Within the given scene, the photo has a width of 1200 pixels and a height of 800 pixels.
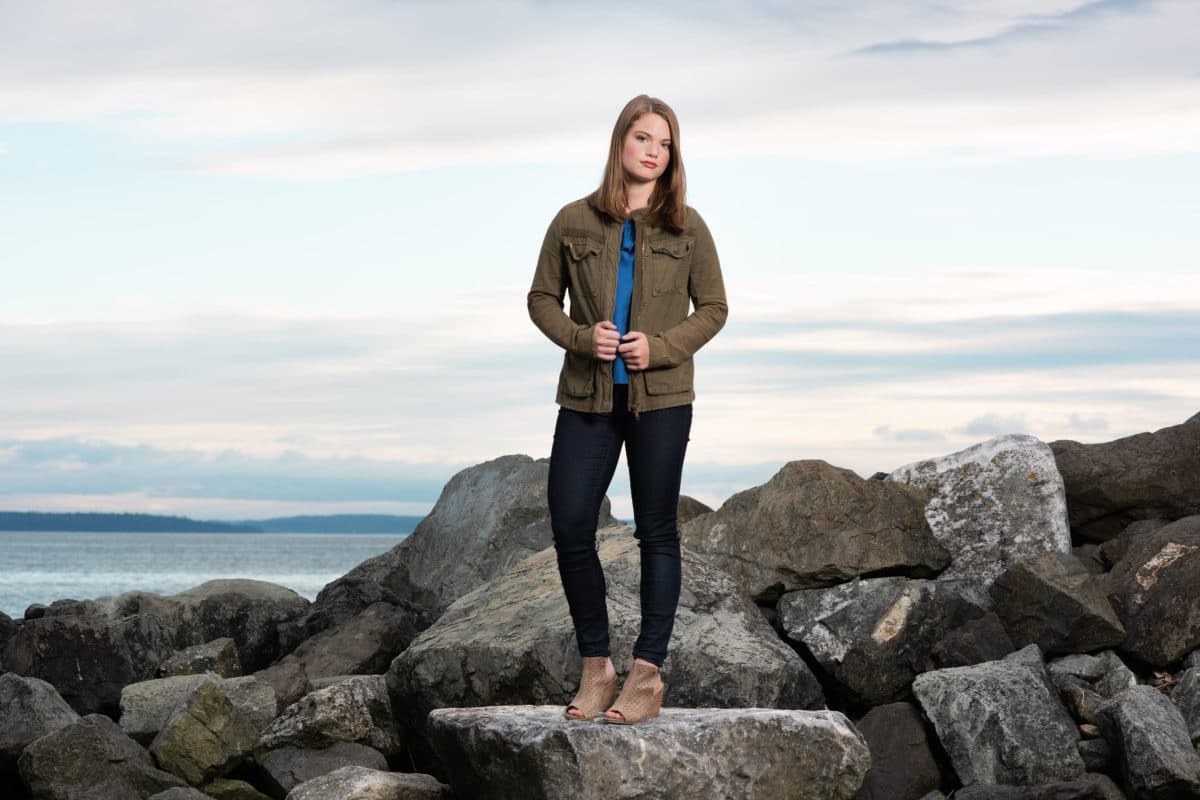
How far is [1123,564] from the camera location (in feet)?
37.3

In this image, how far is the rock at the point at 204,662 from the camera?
43.3 ft

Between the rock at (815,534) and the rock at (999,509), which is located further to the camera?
the rock at (999,509)

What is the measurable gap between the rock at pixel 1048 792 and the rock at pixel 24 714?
692cm

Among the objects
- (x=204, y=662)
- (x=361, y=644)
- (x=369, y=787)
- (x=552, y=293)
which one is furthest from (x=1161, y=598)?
(x=204, y=662)

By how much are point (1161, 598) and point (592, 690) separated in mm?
5414

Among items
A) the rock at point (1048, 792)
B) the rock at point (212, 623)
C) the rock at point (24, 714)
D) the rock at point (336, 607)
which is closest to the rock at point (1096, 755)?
the rock at point (1048, 792)

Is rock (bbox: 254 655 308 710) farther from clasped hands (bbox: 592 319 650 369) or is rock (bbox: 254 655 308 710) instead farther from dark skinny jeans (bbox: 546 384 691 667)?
clasped hands (bbox: 592 319 650 369)

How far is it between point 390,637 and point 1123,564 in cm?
632

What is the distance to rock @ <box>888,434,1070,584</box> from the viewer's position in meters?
12.0

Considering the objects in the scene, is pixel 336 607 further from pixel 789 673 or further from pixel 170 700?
pixel 789 673

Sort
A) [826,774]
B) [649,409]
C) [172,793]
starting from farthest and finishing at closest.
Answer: [172,793]
[826,774]
[649,409]

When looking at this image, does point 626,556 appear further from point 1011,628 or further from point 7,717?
point 7,717

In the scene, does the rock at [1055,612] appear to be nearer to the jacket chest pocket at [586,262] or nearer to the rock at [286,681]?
the jacket chest pocket at [586,262]

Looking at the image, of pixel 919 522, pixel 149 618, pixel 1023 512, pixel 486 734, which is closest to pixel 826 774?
pixel 486 734
